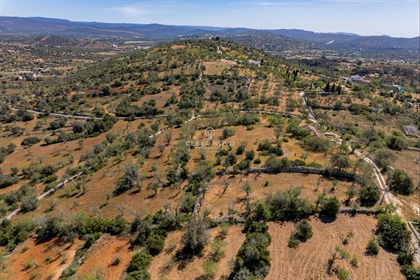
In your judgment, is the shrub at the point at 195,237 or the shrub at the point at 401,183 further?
the shrub at the point at 401,183

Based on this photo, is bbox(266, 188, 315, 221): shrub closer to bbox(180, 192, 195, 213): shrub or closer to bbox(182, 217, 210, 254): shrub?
bbox(182, 217, 210, 254): shrub

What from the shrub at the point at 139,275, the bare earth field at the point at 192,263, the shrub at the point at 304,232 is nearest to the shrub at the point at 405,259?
the shrub at the point at 304,232

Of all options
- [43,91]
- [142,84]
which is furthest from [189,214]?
[43,91]

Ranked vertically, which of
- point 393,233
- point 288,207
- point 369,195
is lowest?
point 288,207

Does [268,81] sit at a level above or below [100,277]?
above

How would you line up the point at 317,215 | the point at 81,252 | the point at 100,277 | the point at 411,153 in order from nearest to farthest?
the point at 100,277
the point at 81,252
the point at 317,215
the point at 411,153

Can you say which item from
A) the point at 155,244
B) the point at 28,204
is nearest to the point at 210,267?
the point at 155,244

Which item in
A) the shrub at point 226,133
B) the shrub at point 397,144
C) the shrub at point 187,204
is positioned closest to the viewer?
the shrub at point 187,204

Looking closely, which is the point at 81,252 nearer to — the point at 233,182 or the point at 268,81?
the point at 233,182

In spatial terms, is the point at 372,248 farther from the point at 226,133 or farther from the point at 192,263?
the point at 226,133

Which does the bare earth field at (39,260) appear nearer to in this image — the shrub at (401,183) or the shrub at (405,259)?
the shrub at (405,259)

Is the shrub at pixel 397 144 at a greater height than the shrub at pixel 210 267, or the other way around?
the shrub at pixel 397 144
